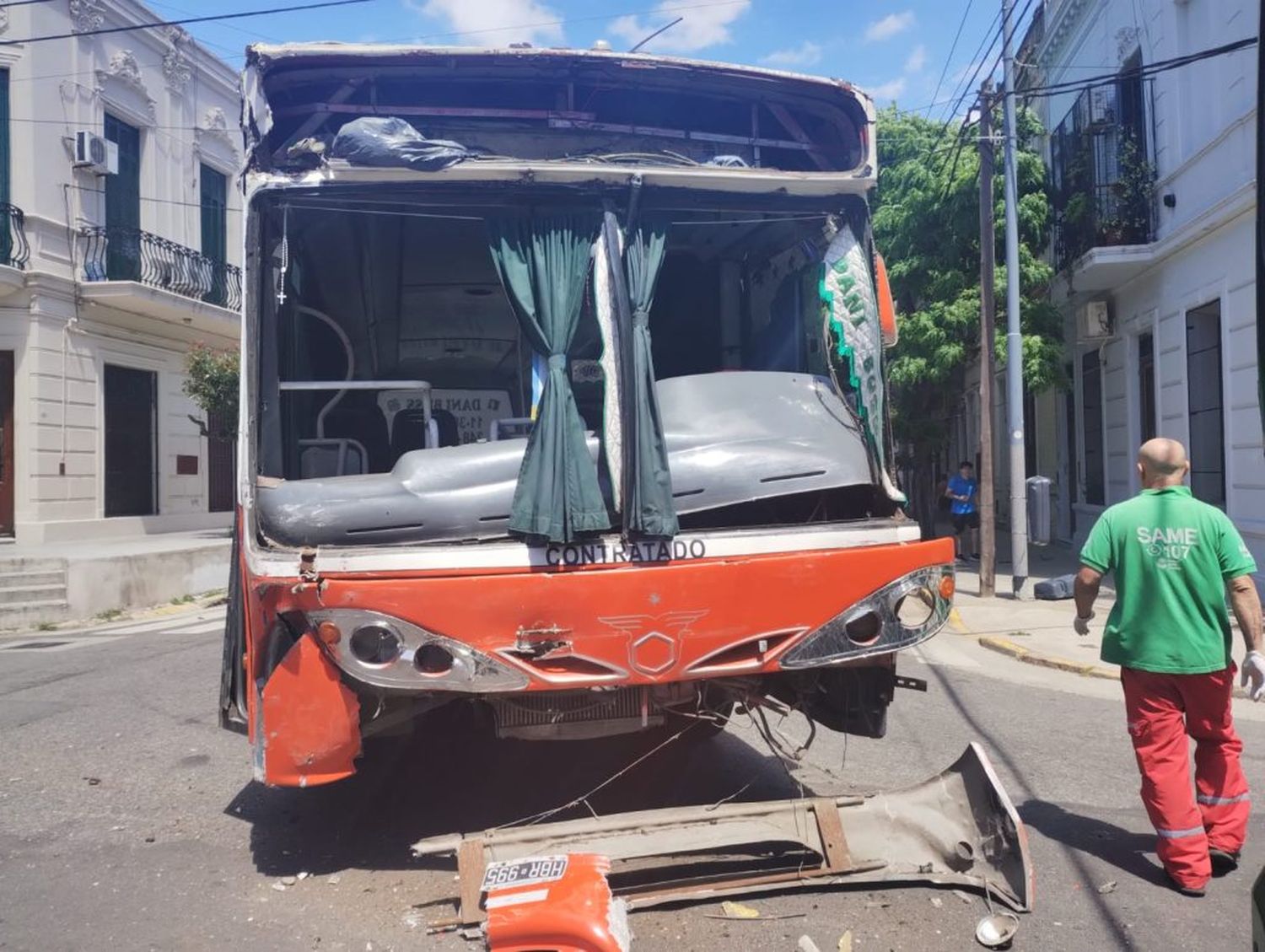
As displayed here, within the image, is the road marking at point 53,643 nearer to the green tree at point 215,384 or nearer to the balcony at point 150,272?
the green tree at point 215,384

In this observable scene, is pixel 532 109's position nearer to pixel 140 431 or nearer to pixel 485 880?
pixel 485 880

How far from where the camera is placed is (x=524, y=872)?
3.34m

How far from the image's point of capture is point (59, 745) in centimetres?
624

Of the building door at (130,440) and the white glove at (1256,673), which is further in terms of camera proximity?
the building door at (130,440)

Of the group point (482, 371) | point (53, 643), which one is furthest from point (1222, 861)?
point (53, 643)

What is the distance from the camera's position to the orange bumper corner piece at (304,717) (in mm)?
3480

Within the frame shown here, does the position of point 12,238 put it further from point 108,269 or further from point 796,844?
point 796,844

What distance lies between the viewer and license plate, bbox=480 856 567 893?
3277mm

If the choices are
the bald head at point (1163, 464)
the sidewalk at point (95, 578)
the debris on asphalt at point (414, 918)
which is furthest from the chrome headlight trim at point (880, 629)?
the sidewalk at point (95, 578)

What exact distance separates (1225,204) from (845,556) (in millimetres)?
9844

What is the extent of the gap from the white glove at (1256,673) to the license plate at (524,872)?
2.61 metres

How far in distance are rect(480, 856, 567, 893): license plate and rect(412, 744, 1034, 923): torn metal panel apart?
0.17 m

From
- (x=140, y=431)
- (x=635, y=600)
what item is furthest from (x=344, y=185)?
(x=140, y=431)

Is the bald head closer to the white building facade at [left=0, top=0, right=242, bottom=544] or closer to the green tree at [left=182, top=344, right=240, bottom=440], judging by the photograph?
the green tree at [left=182, top=344, right=240, bottom=440]
